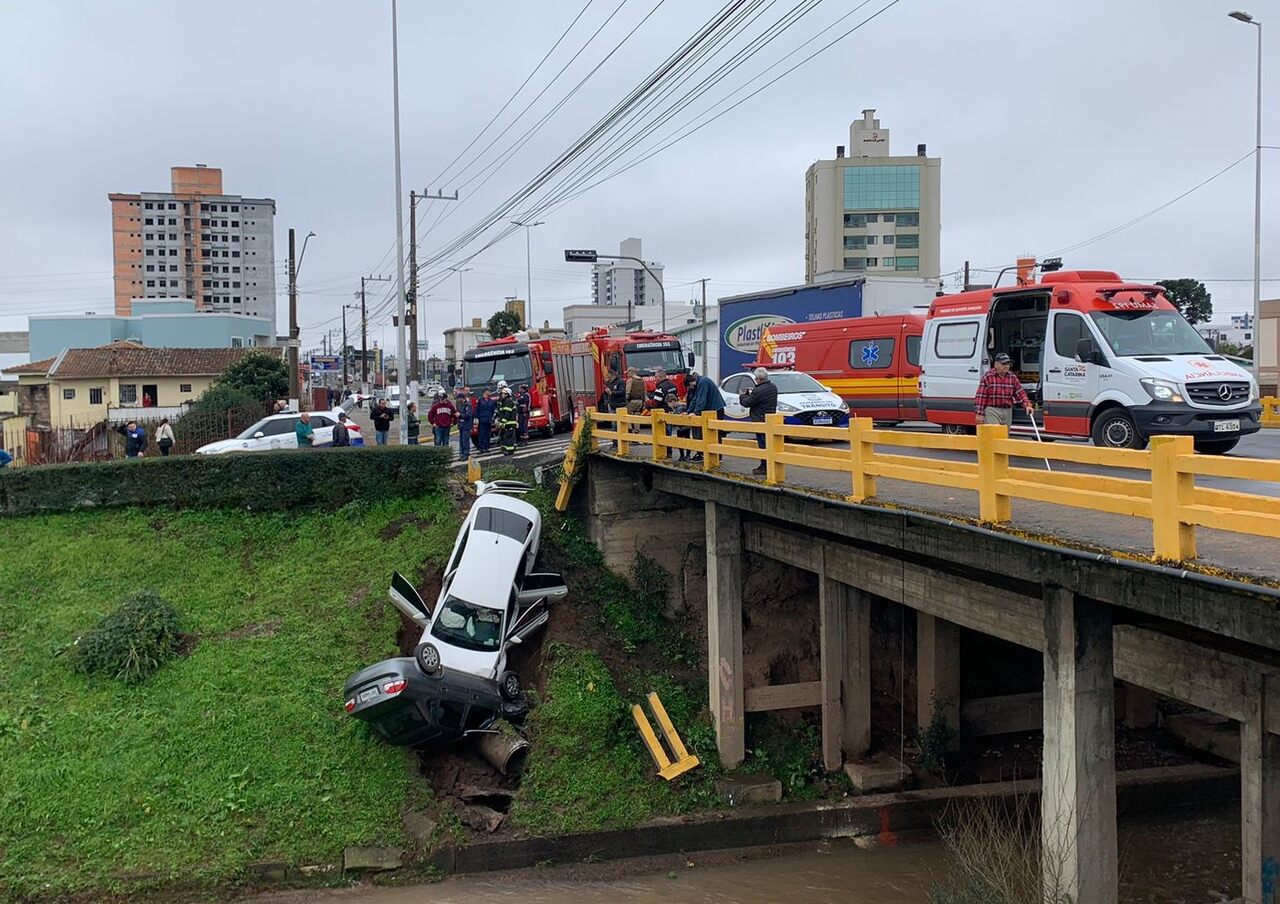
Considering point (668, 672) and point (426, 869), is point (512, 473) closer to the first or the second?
point (668, 672)

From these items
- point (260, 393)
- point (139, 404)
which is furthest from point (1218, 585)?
point (139, 404)

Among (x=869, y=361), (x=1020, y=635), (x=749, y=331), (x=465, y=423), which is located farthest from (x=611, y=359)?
(x=1020, y=635)

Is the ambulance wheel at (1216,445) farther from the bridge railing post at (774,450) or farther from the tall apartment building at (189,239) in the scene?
the tall apartment building at (189,239)

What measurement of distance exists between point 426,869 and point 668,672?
16.4 feet

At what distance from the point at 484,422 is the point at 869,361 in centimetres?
849

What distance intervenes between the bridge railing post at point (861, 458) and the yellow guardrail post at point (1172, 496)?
3.42 metres

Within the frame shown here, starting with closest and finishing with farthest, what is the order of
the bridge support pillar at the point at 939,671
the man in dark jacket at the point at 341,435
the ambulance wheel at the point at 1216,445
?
the ambulance wheel at the point at 1216,445, the bridge support pillar at the point at 939,671, the man in dark jacket at the point at 341,435

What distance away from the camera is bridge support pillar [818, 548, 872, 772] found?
13703 millimetres

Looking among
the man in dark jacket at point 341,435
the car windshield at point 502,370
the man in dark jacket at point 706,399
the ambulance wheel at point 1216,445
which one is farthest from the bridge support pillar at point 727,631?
the man in dark jacket at point 341,435

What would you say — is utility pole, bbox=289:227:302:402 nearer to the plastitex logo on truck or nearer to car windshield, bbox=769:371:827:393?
the plastitex logo on truck

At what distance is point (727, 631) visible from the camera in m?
13.8

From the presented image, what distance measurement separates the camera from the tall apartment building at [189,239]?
403 feet

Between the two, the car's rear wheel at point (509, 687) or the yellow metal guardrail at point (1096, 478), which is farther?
the car's rear wheel at point (509, 687)

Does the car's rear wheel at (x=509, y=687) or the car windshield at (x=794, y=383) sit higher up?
the car windshield at (x=794, y=383)
